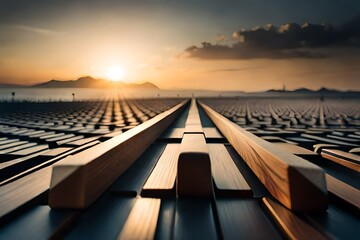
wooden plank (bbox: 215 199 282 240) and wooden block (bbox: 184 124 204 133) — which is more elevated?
wooden block (bbox: 184 124 204 133)

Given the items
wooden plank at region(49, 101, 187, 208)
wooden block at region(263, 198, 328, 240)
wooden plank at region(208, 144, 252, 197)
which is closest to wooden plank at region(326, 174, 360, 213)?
wooden block at region(263, 198, 328, 240)

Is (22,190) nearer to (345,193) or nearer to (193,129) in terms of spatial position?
(345,193)

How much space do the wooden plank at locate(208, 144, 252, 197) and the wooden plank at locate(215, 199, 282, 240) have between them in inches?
2.2

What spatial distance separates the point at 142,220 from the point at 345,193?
1.08 meters

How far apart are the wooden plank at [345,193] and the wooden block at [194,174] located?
674mm

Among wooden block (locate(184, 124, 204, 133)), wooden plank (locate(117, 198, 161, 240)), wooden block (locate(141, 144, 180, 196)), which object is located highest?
wooden block (locate(184, 124, 204, 133))

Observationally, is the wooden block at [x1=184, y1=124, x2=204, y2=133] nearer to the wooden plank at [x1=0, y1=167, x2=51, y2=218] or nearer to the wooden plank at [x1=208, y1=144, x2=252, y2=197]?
the wooden plank at [x1=208, y1=144, x2=252, y2=197]

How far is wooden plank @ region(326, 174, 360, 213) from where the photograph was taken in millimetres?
1129

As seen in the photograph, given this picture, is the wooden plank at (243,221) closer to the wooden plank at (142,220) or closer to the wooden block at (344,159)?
the wooden plank at (142,220)

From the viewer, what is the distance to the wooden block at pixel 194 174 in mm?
1200

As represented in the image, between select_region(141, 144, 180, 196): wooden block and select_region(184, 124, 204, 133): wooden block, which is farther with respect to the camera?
select_region(184, 124, 204, 133): wooden block

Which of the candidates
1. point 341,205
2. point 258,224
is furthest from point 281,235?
point 341,205

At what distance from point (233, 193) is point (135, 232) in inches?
23.8

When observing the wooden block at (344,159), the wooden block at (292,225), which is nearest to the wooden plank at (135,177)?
the wooden block at (292,225)
